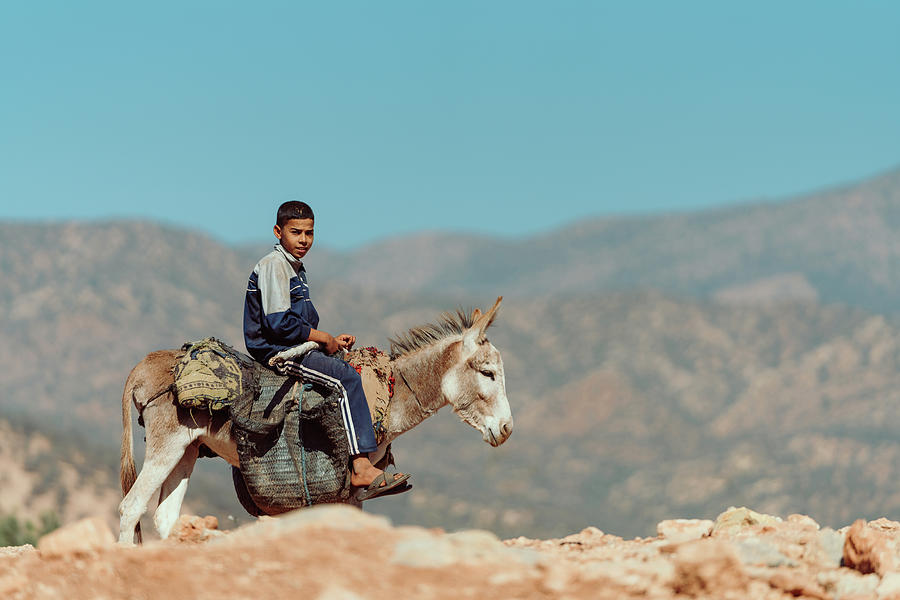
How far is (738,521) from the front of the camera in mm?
9977

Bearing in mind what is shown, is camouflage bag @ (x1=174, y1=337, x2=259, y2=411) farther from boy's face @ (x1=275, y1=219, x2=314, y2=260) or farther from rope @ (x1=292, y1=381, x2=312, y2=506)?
boy's face @ (x1=275, y1=219, x2=314, y2=260)

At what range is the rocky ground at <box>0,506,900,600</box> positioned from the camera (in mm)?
6031

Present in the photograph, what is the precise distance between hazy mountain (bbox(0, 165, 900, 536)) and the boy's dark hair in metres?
39.4

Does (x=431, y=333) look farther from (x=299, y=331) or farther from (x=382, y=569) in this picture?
(x=382, y=569)

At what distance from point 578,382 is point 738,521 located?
7482 centimetres

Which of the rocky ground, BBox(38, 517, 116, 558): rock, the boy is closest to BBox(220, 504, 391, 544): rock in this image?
the rocky ground

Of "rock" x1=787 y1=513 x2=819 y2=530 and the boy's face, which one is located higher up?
the boy's face

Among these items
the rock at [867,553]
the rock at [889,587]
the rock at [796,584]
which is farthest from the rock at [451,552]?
the rock at [867,553]

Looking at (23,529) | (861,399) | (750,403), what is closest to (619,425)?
(750,403)

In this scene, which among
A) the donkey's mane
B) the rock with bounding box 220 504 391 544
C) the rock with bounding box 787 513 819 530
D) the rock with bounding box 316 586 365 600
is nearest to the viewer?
the rock with bounding box 316 586 365 600

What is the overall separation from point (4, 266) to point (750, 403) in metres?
65.6

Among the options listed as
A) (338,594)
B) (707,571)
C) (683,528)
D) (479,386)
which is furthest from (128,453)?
(707,571)

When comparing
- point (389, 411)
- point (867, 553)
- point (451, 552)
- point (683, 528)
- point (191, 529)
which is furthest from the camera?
point (683, 528)

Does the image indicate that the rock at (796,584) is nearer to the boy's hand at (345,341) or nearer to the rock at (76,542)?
the rock at (76,542)
